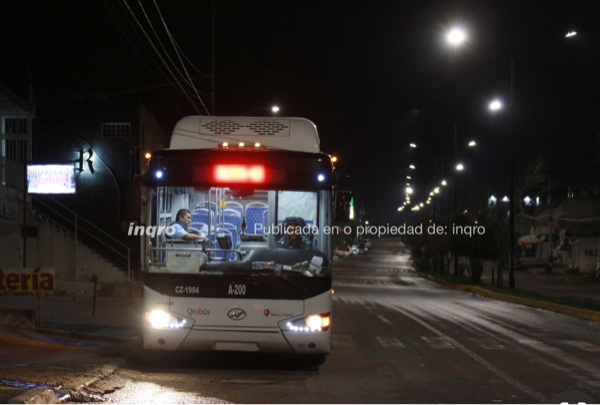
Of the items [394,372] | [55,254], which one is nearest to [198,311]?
[394,372]

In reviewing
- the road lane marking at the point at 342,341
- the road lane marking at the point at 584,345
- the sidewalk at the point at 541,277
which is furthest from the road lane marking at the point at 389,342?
the sidewalk at the point at 541,277

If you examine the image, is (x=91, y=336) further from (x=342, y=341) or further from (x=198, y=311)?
(x=342, y=341)

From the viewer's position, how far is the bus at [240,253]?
1009 cm

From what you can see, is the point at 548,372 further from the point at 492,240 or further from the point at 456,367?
the point at 492,240

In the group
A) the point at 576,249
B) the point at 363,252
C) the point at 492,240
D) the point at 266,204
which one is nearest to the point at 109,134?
the point at 492,240

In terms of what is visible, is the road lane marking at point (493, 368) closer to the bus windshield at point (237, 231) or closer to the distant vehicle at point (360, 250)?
the bus windshield at point (237, 231)

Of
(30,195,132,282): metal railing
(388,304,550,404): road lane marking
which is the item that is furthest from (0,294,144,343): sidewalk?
(30,195,132,282): metal railing

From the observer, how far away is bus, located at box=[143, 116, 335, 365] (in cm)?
1009

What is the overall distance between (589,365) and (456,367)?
217cm

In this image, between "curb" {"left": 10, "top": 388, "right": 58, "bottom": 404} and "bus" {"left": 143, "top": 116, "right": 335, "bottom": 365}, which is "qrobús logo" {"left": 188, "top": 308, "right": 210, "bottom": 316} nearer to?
"bus" {"left": 143, "top": 116, "right": 335, "bottom": 365}

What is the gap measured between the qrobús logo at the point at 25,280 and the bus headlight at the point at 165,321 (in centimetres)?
449

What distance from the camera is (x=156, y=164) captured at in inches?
412

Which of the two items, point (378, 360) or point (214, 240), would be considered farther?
point (378, 360)

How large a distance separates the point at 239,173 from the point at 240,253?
113cm
